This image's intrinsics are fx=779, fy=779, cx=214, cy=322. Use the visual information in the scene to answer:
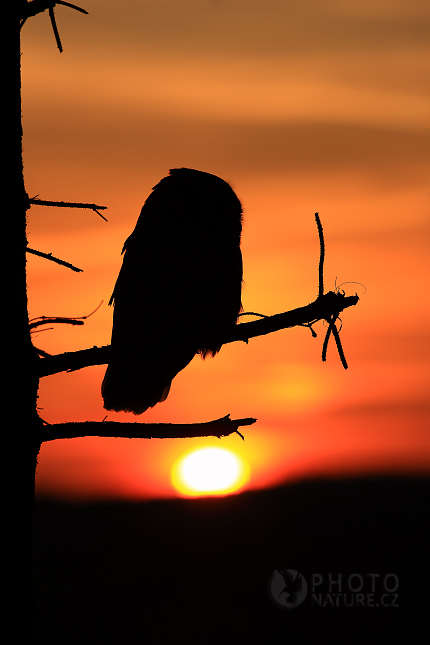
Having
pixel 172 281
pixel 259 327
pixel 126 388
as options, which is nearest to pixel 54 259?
pixel 259 327

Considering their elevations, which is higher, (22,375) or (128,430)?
(22,375)

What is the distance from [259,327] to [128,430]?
92cm

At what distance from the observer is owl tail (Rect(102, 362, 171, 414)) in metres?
5.91

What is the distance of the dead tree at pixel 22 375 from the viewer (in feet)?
12.0

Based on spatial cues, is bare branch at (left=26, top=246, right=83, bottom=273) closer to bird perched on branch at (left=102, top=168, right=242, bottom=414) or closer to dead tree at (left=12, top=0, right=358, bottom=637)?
dead tree at (left=12, top=0, right=358, bottom=637)

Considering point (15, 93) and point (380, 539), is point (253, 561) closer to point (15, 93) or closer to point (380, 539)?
point (380, 539)

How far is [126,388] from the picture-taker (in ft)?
19.5

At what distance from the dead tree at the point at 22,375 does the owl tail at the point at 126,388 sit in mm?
1967

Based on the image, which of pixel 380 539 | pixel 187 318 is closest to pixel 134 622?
pixel 380 539

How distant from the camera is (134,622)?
2881 inches

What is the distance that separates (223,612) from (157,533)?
22.0 m

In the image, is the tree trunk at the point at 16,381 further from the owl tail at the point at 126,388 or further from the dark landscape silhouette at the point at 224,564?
the dark landscape silhouette at the point at 224,564

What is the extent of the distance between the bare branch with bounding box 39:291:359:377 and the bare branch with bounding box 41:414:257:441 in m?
0.29

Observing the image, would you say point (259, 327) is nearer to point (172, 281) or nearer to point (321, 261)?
point (321, 261)
